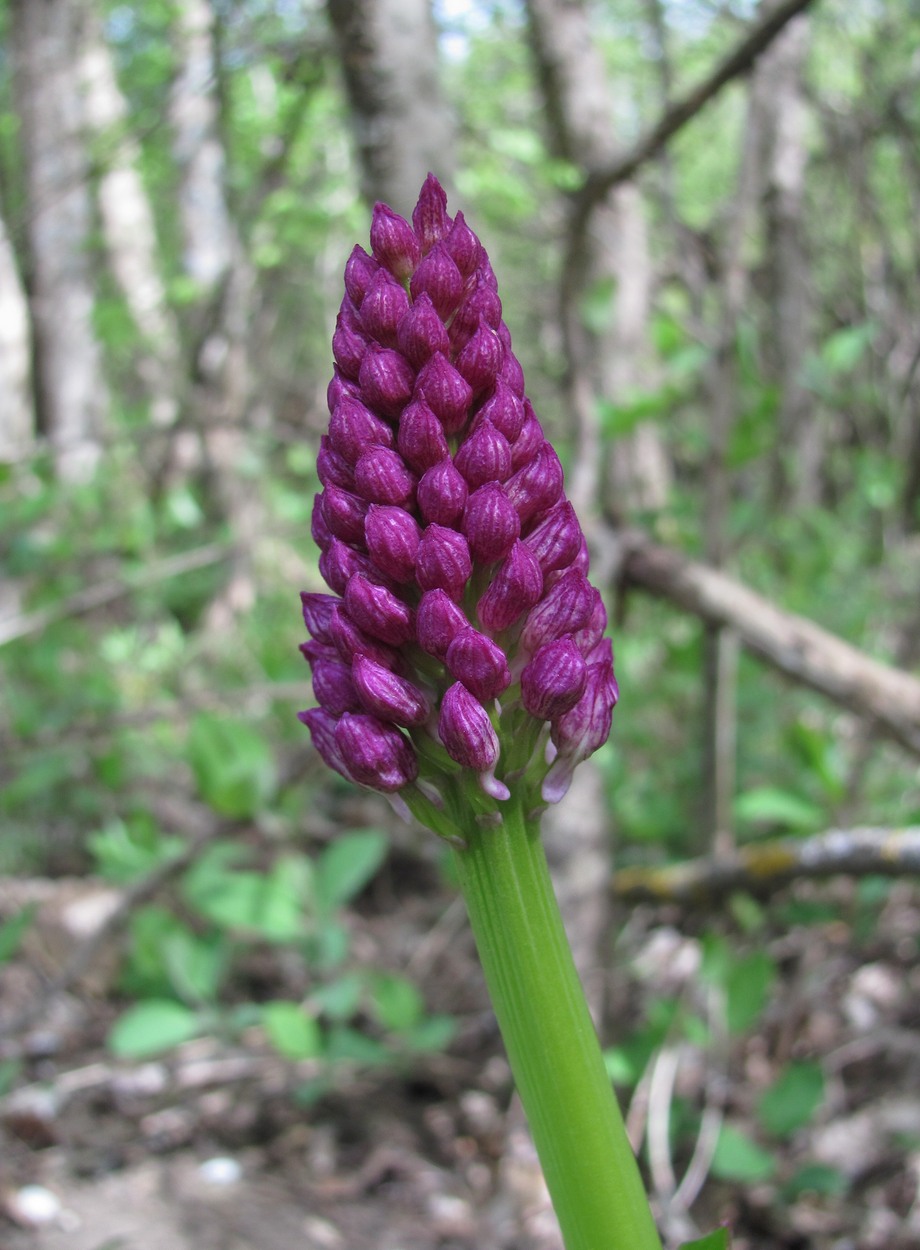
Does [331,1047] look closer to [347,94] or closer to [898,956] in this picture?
[898,956]

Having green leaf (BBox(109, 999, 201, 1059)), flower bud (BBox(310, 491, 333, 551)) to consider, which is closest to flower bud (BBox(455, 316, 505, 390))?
flower bud (BBox(310, 491, 333, 551))

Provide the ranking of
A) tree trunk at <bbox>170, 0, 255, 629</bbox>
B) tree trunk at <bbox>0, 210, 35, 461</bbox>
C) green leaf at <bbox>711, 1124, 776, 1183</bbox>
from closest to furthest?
1. green leaf at <bbox>711, 1124, 776, 1183</bbox>
2. tree trunk at <bbox>170, 0, 255, 629</bbox>
3. tree trunk at <bbox>0, 210, 35, 461</bbox>

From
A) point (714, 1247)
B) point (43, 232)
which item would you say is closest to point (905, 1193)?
point (714, 1247)

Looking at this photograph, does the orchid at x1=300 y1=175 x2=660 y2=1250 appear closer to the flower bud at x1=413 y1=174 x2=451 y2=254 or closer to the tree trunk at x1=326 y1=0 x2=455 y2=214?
the flower bud at x1=413 y1=174 x2=451 y2=254

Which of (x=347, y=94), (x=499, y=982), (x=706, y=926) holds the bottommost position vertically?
(x=706, y=926)

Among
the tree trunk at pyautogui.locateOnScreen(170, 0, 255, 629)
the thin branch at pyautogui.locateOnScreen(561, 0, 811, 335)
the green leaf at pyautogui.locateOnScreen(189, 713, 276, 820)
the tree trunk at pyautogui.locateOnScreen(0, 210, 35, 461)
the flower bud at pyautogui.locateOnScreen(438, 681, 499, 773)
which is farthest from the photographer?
the tree trunk at pyautogui.locateOnScreen(0, 210, 35, 461)
